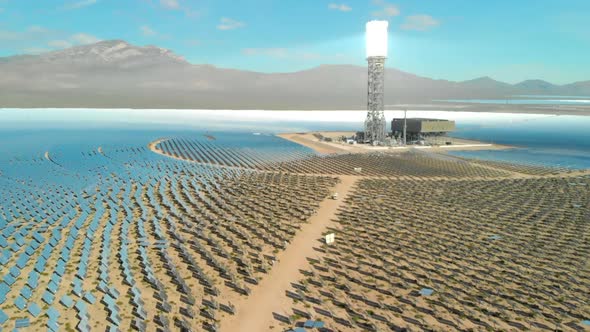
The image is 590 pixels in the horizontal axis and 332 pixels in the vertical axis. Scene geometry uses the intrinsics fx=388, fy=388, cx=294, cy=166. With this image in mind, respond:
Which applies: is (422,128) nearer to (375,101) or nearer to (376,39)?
(375,101)

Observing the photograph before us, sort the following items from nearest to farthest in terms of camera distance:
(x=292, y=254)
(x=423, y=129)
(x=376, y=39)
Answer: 1. (x=292, y=254)
2. (x=376, y=39)
3. (x=423, y=129)

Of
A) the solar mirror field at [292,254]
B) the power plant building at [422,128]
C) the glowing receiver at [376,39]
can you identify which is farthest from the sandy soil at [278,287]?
the power plant building at [422,128]

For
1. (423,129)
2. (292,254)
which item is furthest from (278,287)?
(423,129)

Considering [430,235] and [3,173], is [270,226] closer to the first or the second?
[430,235]

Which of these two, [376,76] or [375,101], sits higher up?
[376,76]

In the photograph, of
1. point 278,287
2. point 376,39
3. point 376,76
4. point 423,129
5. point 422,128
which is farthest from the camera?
point 423,129

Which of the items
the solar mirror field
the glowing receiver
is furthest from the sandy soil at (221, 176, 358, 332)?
the glowing receiver
